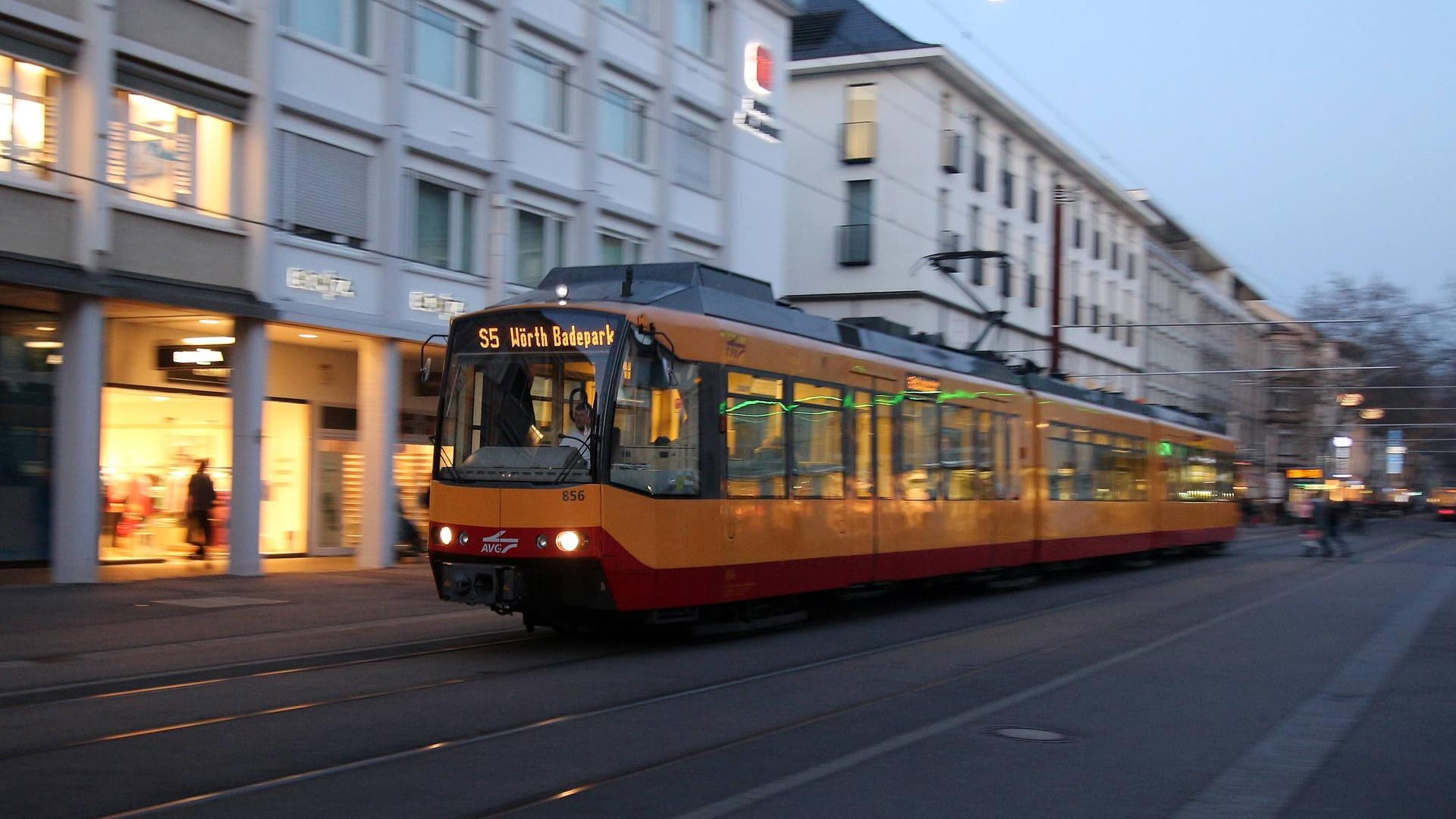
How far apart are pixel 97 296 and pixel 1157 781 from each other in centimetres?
1463

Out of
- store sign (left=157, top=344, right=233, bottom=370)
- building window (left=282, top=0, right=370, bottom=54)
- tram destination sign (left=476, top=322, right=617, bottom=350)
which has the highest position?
building window (left=282, top=0, right=370, bottom=54)

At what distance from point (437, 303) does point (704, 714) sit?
50.3 feet

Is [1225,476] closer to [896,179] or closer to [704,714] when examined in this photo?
[896,179]

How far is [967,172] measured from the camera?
1794 inches

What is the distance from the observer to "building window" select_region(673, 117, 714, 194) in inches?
1190

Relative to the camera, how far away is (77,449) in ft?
57.3

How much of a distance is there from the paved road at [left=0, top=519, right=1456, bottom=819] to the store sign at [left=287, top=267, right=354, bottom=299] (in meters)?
5.36

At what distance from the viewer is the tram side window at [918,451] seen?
55.7 feet

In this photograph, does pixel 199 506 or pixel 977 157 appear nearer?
pixel 199 506

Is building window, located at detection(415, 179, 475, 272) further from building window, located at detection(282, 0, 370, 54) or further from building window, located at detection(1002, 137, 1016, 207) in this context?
building window, located at detection(1002, 137, 1016, 207)

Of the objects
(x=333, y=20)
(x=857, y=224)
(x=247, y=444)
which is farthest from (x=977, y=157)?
(x=247, y=444)

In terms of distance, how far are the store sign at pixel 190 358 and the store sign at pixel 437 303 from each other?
3.42m

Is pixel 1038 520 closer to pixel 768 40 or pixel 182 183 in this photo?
pixel 182 183

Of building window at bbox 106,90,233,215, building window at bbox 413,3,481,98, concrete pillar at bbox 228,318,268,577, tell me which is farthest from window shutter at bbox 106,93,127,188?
building window at bbox 413,3,481,98
